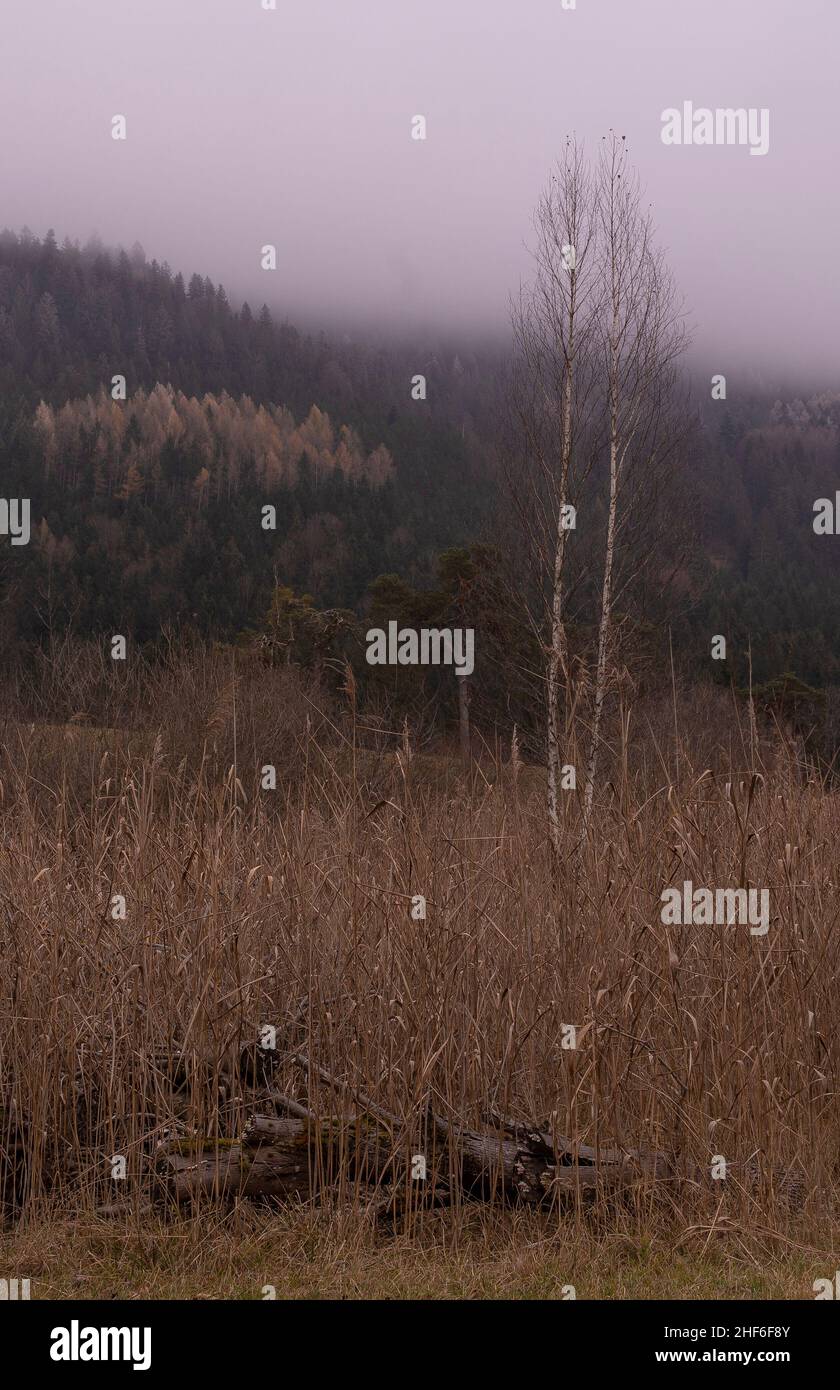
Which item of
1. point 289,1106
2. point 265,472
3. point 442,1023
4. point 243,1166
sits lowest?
point 243,1166

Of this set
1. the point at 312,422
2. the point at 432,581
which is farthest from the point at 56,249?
the point at 432,581

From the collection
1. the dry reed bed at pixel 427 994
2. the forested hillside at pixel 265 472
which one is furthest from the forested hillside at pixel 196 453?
the dry reed bed at pixel 427 994

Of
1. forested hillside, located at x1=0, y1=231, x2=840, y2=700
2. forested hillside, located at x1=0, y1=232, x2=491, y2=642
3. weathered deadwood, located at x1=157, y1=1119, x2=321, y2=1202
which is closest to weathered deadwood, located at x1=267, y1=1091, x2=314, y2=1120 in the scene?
weathered deadwood, located at x1=157, y1=1119, x2=321, y2=1202

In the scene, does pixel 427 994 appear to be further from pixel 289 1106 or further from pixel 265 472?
pixel 265 472

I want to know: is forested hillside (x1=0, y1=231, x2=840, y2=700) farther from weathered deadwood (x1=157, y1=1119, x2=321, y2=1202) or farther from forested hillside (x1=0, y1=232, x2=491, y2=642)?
weathered deadwood (x1=157, y1=1119, x2=321, y2=1202)

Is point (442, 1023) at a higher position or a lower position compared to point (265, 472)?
lower

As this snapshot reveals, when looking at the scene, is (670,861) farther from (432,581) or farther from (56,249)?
(56,249)

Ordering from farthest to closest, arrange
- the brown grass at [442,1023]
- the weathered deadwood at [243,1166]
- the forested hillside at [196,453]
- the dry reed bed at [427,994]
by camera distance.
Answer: the forested hillside at [196,453], the dry reed bed at [427,994], the weathered deadwood at [243,1166], the brown grass at [442,1023]

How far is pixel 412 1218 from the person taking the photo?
408cm

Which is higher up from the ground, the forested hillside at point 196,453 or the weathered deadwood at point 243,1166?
the forested hillside at point 196,453

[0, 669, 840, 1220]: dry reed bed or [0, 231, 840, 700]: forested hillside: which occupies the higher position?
[0, 231, 840, 700]: forested hillside

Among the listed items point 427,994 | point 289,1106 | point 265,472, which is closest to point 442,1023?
point 427,994

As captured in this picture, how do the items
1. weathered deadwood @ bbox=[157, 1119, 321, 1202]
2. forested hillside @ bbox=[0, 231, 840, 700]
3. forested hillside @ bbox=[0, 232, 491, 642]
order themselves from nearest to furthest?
weathered deadwood @ bbox=[157, 1119, 321, 1202]
forested hillside @ bbox=[0, 231, 840, 700]
forested hillside @ bbox=[0, 232, 491, 642]

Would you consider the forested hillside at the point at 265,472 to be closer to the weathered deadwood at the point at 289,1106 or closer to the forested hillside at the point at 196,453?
the forested hillside at the point at 196,453
